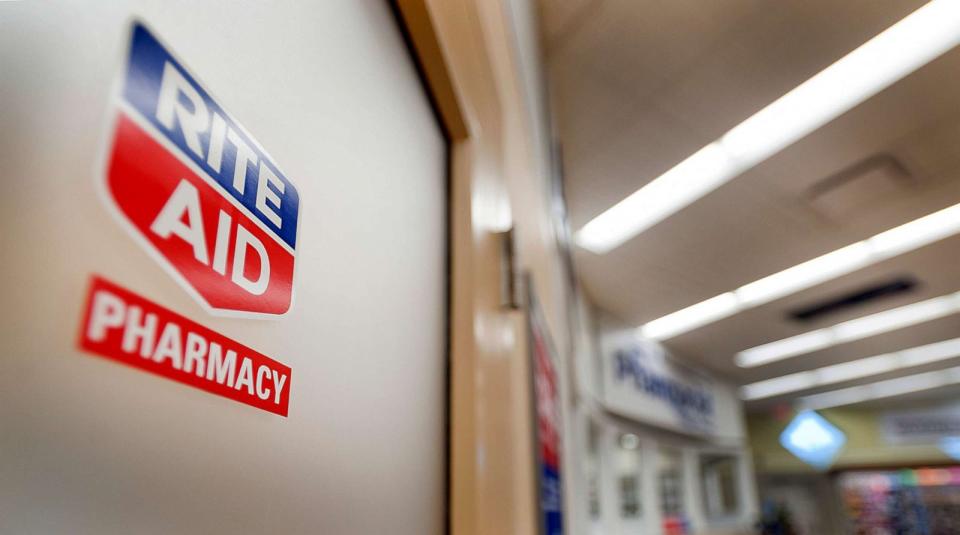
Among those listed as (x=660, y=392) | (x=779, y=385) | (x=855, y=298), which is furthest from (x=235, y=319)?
(x=779, y=385)

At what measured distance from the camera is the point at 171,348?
282 mm

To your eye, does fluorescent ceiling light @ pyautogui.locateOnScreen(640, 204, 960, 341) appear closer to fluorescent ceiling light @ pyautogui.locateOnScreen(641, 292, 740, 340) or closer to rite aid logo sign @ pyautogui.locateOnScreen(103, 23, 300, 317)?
fluorescent ceiling light @ pyautogui.locateOnScreen(641, 292, 740, 340)

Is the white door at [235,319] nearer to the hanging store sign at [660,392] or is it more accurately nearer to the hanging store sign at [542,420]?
the hanging store sign at [542,420]

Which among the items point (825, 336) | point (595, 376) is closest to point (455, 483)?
point (595, 376)

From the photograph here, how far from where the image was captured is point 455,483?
0.74m

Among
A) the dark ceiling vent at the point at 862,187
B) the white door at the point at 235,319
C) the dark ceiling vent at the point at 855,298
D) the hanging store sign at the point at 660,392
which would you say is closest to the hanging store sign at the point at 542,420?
the white door at the point at 235,319

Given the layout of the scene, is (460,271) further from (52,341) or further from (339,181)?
(52,341)

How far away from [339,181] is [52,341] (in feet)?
1.10

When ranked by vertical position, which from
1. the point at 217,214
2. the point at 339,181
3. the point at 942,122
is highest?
the point at 942,122

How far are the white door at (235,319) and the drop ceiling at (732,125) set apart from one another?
2.08 metres

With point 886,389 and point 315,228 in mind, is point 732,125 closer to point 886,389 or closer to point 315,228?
point 315,228

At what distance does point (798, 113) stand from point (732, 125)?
1.04 feet

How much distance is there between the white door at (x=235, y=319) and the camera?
0.73 ft

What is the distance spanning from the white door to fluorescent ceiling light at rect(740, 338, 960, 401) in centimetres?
730
